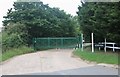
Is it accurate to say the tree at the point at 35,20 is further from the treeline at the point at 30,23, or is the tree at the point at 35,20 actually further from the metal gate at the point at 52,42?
the metal gate at the point at 52,42

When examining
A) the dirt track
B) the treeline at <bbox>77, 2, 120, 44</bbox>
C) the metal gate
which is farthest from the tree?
the dirt track

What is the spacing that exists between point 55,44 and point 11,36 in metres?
5.66

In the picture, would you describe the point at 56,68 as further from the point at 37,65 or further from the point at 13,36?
the point at 13,36

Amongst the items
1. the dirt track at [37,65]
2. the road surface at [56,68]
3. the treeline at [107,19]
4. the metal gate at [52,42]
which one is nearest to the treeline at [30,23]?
the metal gate at [52,42]

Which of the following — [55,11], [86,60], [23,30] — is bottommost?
[86,60]

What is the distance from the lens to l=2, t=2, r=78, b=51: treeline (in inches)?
1125

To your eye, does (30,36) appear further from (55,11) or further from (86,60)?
(86,60)

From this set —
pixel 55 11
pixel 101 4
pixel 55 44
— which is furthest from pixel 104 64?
pixel 55 11

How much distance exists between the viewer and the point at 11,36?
1020 inches

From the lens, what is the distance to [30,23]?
29.6 m

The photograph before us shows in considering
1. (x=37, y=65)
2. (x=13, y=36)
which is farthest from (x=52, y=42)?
(x=37, y=65)

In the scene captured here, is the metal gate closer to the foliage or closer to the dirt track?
the foliage

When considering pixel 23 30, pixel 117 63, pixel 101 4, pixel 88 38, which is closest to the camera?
pixel 117 63

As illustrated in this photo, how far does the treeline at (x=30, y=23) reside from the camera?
93.7 feet
